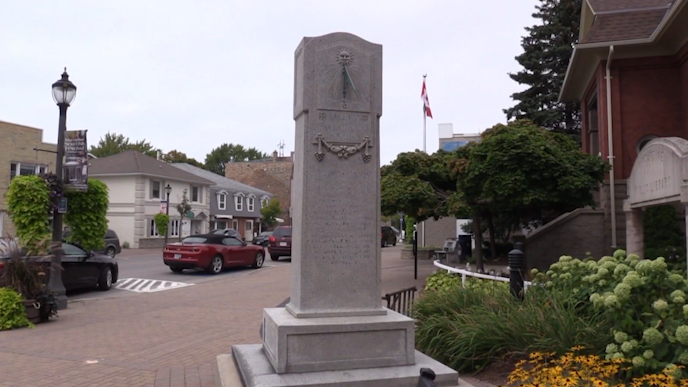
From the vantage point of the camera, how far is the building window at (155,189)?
4275 centimetres

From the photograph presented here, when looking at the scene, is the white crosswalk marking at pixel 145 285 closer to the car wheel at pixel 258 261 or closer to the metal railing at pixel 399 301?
the car wheel at pixel 258 261

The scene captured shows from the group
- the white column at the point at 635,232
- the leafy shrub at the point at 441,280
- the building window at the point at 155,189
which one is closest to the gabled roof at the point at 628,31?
the white column at the point at 635,232

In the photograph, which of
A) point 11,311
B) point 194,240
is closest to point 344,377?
point 11,311

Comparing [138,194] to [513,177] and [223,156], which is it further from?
[223,156]

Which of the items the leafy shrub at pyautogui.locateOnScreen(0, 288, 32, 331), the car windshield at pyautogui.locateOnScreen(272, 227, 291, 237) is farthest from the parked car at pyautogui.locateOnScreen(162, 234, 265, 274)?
the leafy shrub at pyautogui.locateOnScreen(0, 288, 32, 331)

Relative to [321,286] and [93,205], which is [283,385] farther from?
[93,205]

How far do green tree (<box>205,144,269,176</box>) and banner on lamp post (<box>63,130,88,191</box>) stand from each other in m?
82.1

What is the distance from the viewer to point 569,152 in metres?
13.8

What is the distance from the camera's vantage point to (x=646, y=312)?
4.53 m

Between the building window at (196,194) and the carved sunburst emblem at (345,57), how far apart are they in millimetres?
44438

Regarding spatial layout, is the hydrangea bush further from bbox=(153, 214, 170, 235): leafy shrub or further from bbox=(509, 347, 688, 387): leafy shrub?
bbox=(153, 214, 170, 235): leafy shrub

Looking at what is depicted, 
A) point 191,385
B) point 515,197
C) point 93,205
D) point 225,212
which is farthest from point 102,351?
point 225,212

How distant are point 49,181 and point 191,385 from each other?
27.8 ft

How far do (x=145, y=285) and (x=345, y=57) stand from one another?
13941 millimetres
